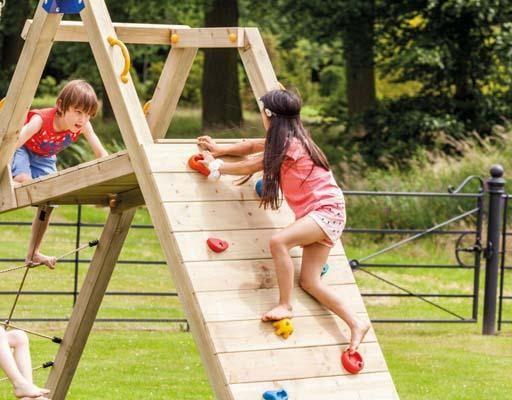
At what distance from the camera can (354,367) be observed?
5.16 metres

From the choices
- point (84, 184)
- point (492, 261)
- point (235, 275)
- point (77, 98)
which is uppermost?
point (77, 98)

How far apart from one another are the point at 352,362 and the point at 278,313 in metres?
0.40

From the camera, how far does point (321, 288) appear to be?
5.29 m

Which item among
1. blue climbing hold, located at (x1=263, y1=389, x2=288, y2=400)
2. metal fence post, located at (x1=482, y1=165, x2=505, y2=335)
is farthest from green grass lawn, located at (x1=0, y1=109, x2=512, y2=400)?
blue climbing hold, located at (x1=263, y1=389, x2=288, y2=400)

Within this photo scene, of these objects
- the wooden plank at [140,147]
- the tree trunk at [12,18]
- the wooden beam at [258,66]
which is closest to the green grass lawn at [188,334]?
the wooden beam at [258,66]

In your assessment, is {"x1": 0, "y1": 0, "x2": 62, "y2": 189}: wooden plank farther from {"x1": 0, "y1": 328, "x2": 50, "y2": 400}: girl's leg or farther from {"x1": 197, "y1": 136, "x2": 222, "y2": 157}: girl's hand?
{"x1": 0, "y1": 328, "x2": 50, "y2": 400}: girl's leg

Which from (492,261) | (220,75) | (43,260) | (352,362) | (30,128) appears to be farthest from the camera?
(220,75)

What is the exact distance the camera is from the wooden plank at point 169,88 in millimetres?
6207

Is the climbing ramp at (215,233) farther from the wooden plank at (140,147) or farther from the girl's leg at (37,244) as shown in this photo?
the girl's leg at (37,244)

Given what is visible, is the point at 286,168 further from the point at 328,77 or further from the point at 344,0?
the point at 328,77

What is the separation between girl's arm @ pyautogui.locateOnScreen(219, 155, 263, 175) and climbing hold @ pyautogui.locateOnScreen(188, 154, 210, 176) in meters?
0.09

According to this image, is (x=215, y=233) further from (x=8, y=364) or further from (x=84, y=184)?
(x=8, y=364)

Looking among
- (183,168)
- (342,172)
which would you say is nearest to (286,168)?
(183,168)

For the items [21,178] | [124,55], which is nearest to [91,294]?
[21,178]
